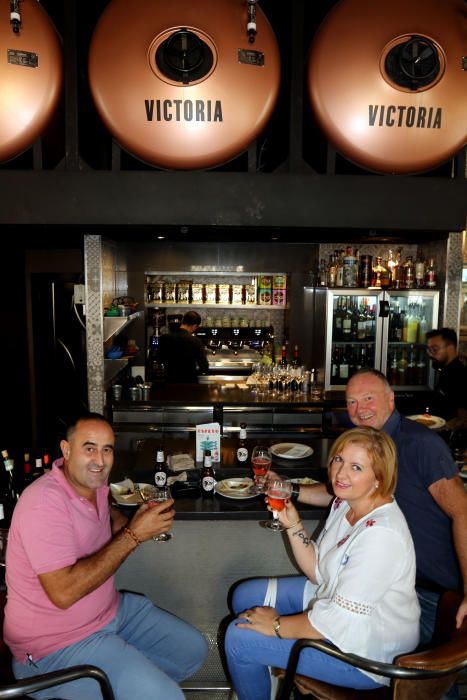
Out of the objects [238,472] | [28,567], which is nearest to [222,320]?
[238,472]

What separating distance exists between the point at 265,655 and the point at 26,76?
79.1 inches

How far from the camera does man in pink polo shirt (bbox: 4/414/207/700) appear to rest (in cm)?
184

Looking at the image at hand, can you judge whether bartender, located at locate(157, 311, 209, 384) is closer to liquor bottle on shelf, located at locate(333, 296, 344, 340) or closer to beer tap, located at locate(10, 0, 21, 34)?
liquor bottle on shelf, located at locate(333, 296, 344, 340)

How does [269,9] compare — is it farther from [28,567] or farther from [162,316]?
[162,316]

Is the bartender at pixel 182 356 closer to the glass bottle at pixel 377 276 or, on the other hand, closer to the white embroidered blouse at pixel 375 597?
the glass bottle at pixel 377 276

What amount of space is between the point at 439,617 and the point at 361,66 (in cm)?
178

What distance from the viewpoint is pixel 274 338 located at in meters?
7.56

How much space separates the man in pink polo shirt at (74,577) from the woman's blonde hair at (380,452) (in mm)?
756


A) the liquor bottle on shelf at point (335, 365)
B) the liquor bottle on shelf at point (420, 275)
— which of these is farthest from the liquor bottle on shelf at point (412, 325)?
the liquor bottle on shelf at point (335, 365)

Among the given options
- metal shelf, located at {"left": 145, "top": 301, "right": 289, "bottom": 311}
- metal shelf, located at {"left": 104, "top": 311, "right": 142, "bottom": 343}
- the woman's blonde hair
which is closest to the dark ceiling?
the woman's blonde hair

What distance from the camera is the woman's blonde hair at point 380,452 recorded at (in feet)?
6.36

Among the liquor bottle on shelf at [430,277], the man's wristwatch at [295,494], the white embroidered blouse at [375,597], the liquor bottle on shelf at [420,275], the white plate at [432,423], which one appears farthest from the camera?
the liquor bottle on shelf at [420,275]

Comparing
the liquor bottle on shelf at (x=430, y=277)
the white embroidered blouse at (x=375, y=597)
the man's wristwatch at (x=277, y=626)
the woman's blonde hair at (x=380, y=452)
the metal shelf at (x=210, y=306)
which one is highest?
the liquor bottle on shelf at (x=430, y=277)

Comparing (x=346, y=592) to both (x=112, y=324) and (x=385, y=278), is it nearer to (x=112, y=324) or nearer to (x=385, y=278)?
(x=112, y=324)
